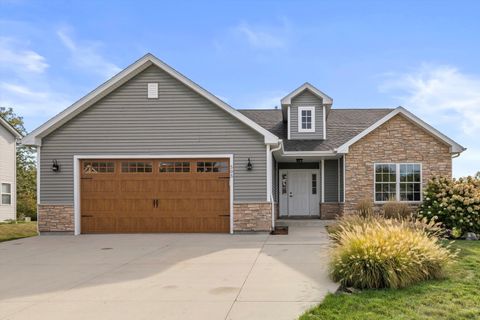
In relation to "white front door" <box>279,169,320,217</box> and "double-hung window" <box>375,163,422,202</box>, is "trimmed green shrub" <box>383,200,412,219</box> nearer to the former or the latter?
"double-hung window" <box>375,163,422,202</box>

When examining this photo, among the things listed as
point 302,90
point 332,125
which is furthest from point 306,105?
point 332,125

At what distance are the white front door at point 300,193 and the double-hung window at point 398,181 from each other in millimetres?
3517

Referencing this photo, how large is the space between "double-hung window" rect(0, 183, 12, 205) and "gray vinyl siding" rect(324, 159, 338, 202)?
18.5 m

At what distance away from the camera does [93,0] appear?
1216cm

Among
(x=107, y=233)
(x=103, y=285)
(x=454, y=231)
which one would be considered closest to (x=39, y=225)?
(x=107, y=233)

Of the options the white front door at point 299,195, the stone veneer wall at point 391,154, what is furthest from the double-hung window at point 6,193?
the stone veneer wall at point 391,154

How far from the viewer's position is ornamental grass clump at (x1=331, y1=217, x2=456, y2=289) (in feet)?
20.8

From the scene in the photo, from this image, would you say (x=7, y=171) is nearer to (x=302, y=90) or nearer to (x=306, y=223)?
(x=302, y=90)

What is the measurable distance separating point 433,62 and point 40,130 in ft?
45.6

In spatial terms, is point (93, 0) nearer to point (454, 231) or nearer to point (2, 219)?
point (454, 231)

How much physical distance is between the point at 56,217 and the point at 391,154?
13.1 m

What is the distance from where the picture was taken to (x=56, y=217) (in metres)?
14.6

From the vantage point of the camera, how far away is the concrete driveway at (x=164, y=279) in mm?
5609

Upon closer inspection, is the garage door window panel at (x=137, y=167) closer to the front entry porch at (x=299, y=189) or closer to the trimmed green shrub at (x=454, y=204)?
the front entry porch at (x=299, y=189)
